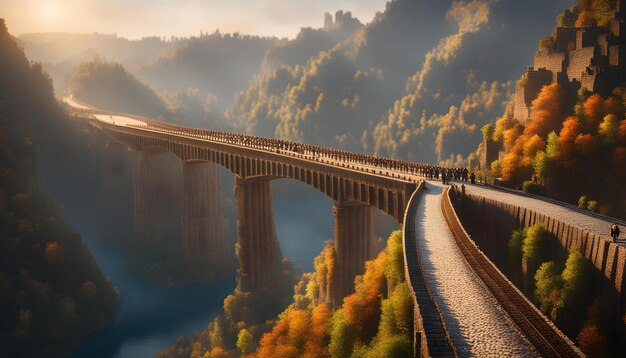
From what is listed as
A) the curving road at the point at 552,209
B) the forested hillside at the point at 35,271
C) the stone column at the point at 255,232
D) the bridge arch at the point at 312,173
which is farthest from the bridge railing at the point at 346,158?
the forested hillside at the point at 35,271

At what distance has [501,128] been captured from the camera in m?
64.1

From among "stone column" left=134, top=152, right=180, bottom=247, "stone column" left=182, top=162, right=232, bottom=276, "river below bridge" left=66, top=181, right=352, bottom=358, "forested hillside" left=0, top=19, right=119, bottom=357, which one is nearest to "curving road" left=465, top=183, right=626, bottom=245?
"river below bridge" left=66, top=181, right=352, bottom=358

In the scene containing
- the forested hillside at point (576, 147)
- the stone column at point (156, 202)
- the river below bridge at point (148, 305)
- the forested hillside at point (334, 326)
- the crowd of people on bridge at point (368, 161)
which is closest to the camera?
the forested hillside at point (334, 326)

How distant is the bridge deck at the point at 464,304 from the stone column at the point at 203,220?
68413mm

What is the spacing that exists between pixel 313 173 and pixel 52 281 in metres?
47.0

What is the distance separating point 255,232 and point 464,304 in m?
53.7

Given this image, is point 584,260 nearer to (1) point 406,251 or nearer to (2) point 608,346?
(2) point 608,346

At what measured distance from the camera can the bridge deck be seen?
884 inches

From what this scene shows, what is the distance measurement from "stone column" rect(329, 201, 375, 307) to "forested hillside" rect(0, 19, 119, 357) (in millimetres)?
41491

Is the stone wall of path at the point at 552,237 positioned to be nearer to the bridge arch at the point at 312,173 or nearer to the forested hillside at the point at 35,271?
the bridge arch at the point at 312,173

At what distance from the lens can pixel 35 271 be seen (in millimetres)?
83062

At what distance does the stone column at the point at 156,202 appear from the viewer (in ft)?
373

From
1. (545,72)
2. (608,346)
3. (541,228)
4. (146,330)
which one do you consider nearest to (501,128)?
(545,72)

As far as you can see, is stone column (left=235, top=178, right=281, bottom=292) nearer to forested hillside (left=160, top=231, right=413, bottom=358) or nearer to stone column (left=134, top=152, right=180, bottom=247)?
forested hillside (left=160, top=231, right=413, bottom=358)
